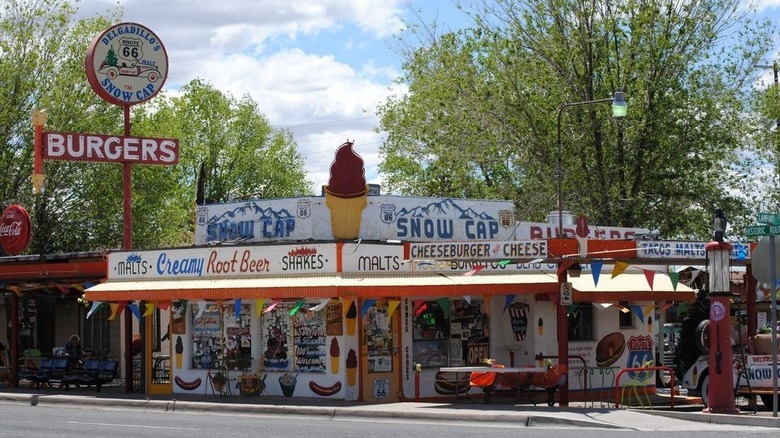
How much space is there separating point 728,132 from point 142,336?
20354mm

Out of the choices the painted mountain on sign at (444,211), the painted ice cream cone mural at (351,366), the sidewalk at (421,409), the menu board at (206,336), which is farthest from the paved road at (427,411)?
the painted mountain on sign at (444,211)

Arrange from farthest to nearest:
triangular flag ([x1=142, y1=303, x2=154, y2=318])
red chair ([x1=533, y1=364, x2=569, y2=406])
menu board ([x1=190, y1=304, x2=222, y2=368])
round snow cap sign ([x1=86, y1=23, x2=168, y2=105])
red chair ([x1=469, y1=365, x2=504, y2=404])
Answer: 1. round snow cap sign ([x1=86, y1=23, x2=168, y2=105])
2. triangular flag ([x1=142, y1=303, x2=154, y2=318])
3. menu board ([x1=190, y1=304, x2=222, y2=368])
4. red chair ([x1=469, y1=365, x2=504, y2=404])
5. red chair ([x1=533, y1=364, x2=569, y2=406])

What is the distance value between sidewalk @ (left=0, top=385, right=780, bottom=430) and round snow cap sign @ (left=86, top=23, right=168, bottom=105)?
8610mm

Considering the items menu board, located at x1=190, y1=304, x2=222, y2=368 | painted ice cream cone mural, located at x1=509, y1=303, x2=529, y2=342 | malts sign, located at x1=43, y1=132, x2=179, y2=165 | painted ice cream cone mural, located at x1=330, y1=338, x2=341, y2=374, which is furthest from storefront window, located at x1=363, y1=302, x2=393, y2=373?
Answer: malts sign, located at x1=43, y1=132, x2=179, y2=165

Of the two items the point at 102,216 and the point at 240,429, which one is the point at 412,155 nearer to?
the point at 102,216

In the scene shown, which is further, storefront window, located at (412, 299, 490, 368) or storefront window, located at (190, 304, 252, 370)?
storefront window, located at (190, 304, 252, 370)

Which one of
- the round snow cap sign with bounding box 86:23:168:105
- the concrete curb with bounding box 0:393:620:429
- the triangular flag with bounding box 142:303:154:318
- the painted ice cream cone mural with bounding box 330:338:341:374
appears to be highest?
the round snow cap sign with bounding box 86:23:168:105

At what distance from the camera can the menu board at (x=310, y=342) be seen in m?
25.8

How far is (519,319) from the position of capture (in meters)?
27.1

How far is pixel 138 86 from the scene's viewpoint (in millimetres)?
33344

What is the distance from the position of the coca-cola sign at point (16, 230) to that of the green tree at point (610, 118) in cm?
1540

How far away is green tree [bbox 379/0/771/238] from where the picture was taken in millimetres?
38656

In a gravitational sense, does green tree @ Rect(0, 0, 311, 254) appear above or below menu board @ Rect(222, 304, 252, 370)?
above

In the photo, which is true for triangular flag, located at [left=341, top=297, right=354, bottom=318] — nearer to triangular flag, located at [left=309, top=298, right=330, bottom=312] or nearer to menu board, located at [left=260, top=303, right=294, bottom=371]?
triangular flag, located at [left=309, top=298, right=330, bottom=312]
